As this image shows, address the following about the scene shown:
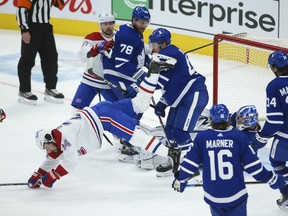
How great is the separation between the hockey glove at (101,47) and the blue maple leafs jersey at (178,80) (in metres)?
0.72

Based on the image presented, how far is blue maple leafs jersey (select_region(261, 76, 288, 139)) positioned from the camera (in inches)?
218

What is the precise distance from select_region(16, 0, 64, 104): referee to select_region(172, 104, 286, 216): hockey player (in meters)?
3.76

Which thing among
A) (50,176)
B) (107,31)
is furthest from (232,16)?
(50,176)

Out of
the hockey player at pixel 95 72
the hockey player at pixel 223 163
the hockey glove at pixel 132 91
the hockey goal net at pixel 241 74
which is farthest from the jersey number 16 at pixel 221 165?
the hockey goal net at pixel 241 74

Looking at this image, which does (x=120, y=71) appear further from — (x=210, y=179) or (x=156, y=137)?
(x=210, y=179)

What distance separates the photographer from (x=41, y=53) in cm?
847

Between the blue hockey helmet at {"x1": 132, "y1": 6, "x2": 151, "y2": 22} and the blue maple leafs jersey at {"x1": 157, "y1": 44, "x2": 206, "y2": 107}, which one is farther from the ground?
the blue hockey helmet at {"x1": 132, "y1": 6, "x2": 151, "y2": 22}

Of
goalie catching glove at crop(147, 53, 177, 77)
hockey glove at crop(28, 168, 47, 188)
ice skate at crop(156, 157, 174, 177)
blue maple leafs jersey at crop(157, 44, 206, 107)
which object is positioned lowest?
ice skate at crop(156, 157, 174, 177)

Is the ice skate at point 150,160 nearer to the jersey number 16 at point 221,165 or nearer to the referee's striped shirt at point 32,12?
the jersey number 16 at point 221,165

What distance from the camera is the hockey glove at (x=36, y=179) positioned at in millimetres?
6176

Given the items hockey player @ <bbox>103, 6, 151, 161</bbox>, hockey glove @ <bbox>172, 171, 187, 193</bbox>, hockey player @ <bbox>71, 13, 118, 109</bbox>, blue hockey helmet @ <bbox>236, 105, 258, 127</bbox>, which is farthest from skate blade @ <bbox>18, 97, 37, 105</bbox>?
hockey glove @ <bbox>172, 171, 187, 193</bbox>

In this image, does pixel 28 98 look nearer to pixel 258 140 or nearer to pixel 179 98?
pixel 179 98

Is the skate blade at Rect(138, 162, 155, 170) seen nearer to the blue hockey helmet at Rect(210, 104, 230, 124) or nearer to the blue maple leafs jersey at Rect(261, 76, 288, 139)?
the blue maple leafs jersey at Rect(261, 76, 288, 139)

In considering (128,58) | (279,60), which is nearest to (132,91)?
(128,58)
